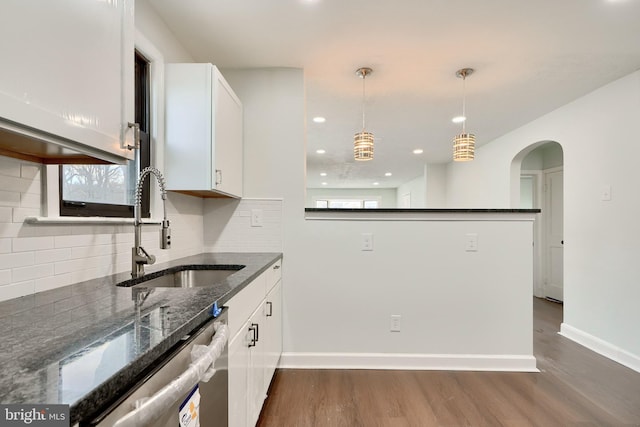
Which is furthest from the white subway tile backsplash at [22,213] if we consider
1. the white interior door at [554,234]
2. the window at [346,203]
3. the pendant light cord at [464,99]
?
the window at [346,203]

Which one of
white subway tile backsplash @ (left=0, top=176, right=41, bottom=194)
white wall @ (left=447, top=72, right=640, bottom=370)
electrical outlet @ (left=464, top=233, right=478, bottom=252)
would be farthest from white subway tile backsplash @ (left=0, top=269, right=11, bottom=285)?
white wall @ (left=447, top=72, right=640, bottom=370)

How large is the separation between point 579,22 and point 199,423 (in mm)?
2752

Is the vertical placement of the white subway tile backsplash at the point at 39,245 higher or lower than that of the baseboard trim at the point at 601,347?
higher

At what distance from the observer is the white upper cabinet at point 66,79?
70 cm

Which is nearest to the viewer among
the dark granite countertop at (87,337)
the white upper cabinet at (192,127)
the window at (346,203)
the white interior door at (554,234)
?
the dark granite countertop at (87,337)

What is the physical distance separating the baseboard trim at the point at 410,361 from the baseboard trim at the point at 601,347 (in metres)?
0.79

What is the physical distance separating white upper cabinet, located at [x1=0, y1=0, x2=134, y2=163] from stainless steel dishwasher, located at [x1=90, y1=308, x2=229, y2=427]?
0.63m

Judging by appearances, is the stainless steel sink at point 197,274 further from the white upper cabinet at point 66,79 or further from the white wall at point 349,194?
the white wall at point 349,194

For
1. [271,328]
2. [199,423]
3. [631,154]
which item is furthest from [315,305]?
[631,154]

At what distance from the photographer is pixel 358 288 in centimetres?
245

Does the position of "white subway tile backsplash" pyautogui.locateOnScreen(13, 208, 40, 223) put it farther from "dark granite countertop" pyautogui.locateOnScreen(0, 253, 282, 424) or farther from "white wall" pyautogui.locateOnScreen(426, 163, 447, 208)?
"white wall" pyautogui.locateOnScreen(426, 163, 447, 208)

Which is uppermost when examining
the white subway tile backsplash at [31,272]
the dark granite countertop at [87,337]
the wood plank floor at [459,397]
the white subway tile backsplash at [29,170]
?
the white subway tile backsplash at [29,170]

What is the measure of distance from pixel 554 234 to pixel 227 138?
498 centimetres

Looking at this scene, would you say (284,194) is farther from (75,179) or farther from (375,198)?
(375,198)
